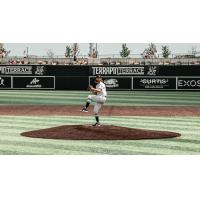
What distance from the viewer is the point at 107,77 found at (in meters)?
39.5

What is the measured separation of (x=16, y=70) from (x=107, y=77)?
27.6 ft

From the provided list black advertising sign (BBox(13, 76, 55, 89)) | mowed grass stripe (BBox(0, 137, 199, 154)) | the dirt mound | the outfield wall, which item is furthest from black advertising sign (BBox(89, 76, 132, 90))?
mowed grass stripe (BBox(0, 137, 199, 154))

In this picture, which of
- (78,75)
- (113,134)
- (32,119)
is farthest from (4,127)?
(78,75)

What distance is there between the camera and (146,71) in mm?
39156

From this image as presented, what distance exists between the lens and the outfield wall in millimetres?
38469

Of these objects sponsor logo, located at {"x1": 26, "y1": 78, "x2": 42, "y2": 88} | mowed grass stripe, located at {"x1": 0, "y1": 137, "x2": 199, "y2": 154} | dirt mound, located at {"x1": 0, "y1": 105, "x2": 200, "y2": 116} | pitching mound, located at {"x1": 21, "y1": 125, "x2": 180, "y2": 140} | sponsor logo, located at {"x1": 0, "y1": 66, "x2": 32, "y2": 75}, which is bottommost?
dirt mound, located at {"x1": 0, "y1": 105, "x2": 200, "y2": 116}

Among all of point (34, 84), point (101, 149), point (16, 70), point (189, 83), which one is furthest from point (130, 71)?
point (101, 149)

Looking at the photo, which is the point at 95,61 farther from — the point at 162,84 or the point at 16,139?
the point at 16,139

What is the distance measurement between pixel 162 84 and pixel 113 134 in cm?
2674

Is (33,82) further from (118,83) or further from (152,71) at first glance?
(152,71)

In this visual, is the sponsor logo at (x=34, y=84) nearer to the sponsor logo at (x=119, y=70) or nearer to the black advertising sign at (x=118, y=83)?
the black advertising sign at (x=118, y=83)

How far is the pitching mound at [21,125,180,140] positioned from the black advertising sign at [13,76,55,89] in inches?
1012

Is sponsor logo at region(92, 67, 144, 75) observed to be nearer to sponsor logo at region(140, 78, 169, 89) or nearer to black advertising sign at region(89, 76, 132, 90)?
black advertising sign at region(89, 76, 132, 90)

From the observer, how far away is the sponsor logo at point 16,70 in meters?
40.0
